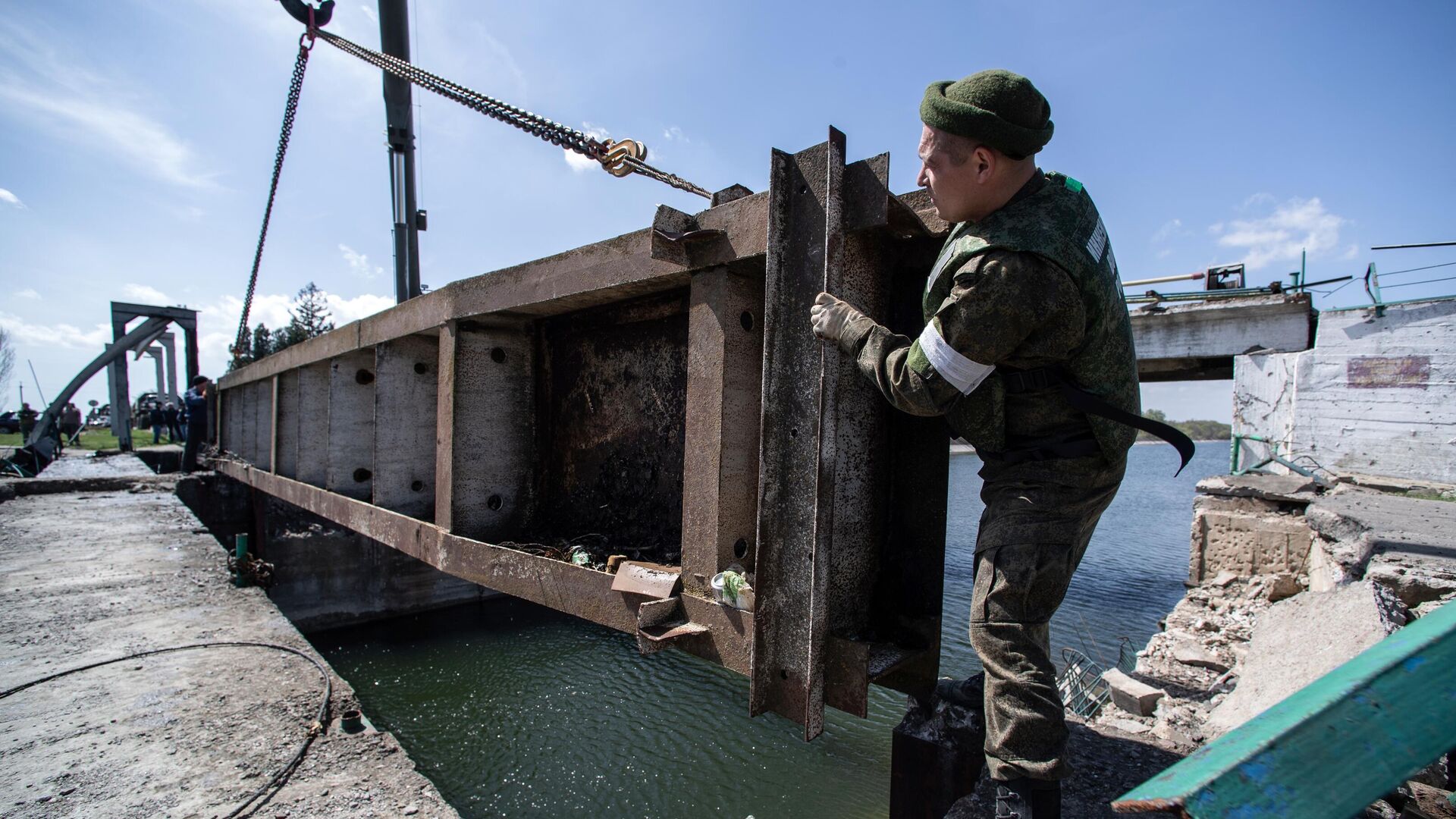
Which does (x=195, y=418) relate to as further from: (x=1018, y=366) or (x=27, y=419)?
(x=1018, y=366)

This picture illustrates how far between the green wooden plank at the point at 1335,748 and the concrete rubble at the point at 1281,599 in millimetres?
1707

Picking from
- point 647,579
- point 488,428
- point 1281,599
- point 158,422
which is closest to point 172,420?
point 158,422

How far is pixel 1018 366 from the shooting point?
1.69m

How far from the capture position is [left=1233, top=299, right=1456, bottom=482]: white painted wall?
8492 millimetres

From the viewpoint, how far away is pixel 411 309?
425cm

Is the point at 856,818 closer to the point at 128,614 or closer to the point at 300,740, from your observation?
the point at 300,740

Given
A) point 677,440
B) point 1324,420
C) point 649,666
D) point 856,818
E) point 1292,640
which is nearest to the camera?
point 677,440

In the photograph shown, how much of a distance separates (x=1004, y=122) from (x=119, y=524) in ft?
34.8

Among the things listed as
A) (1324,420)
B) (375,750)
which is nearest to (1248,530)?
(1324,420)

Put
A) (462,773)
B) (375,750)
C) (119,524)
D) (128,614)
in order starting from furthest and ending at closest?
(119,524)
(462,773)
(128,614)
(375,750)

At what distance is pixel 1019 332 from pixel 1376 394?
10.9 meters

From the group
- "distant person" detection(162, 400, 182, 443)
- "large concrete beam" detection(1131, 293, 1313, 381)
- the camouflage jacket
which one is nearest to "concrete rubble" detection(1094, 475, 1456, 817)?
the camouflage jacket

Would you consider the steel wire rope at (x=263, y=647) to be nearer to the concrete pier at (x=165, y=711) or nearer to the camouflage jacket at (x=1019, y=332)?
the concrete pier at (x=165, y=711)

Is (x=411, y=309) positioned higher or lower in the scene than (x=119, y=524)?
higher
